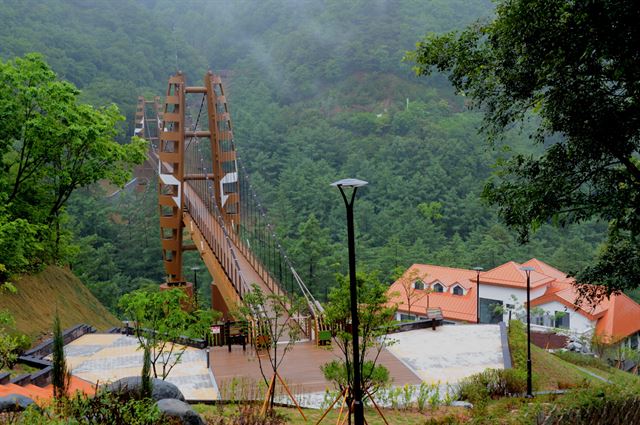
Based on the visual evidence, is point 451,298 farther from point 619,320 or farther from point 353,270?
point 353,270

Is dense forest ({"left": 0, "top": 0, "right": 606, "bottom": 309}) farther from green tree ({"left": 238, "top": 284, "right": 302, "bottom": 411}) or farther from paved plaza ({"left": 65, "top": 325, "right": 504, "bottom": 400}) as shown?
green tree ({"left": 238, "top": 284, "right": 302, "bottom": 411})

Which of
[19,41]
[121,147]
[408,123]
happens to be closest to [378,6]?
[408,123]

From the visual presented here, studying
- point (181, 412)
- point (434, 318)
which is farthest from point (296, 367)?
point (181, 412)

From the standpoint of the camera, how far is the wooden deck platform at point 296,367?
38.9 feet

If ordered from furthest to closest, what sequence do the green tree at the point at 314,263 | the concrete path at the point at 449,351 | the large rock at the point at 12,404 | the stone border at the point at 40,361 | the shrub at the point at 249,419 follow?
1. the green tree at the point at 314,263
2. the concrete path at the point at 449,351
3. the stone border at the point at 40,361
4. the shrub at the point at 249,419
5. the large rock at the point at 12,404

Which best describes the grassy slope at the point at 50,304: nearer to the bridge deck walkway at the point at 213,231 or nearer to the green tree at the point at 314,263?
the bridge deck walkway at the point at 213,231

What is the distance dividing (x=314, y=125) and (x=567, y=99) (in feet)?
173

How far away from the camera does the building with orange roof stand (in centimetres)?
2667

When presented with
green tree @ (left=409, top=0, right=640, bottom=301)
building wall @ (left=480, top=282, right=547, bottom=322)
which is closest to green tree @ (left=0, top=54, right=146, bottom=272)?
green tree @ (left=409, top=0, right=640, bottom=301)

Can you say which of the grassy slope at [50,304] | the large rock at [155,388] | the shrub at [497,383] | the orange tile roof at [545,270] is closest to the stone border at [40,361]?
A: the grassy slope at [50,304]

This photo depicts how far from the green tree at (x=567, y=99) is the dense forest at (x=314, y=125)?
14.2m

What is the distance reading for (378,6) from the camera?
263 feet

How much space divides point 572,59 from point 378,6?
255ft

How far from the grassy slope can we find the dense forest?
328cm
